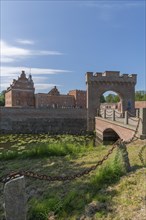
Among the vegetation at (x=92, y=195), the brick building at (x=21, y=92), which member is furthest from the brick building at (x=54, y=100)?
the vegetation at (x=92, y=195)

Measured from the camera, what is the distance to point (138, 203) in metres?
4.98

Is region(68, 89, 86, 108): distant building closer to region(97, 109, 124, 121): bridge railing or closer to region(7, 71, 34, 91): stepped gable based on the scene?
region(7, 71, 34, 91): stepped gable

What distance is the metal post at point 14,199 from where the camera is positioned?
10.2 ft

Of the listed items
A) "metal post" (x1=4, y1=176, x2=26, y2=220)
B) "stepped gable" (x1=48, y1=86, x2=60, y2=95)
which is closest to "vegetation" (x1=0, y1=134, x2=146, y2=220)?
"metal post" (x1=4, y1=176, x2=26, y2=220)

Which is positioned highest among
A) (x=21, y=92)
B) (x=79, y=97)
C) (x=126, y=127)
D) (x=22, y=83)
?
(x=22, y=83)

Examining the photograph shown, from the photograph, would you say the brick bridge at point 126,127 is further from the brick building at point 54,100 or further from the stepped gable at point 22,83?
the brick building at point 54,100

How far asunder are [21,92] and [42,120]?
1679 centimetres

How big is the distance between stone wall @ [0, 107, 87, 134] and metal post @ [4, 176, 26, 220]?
28.9m

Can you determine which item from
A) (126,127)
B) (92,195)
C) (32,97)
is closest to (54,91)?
(32,97)

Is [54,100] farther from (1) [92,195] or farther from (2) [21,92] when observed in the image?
(1) [92,195]

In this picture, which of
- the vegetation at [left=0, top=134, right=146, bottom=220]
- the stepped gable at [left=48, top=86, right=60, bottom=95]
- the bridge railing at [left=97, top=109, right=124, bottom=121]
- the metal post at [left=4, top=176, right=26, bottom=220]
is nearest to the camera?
the metal post at [left=4, top=176, right=26, bottom=220]

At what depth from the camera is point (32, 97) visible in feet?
166

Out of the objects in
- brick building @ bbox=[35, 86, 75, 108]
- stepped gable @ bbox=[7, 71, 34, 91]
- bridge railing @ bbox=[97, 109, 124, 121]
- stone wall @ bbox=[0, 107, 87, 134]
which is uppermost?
stepped gable @ bbox=[7, 71, 34, 91]

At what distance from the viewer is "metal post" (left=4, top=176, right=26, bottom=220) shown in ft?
10.2
